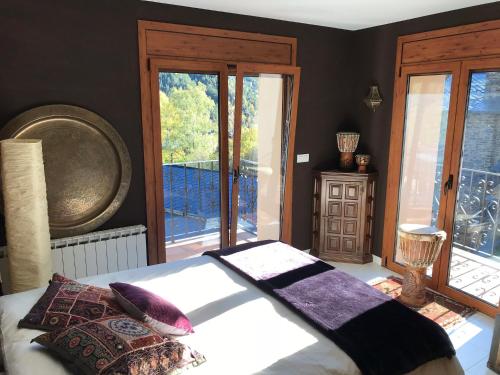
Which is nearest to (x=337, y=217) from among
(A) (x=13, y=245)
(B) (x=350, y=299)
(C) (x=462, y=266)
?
(C) (x=462, y=266)

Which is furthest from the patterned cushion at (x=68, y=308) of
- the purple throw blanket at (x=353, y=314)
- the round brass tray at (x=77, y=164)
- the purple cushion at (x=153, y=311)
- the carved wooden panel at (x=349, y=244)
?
the carved wooden panel at (x=349, y=244)

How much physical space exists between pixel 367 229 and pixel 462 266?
106 centimetres

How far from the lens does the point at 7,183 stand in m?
2.63

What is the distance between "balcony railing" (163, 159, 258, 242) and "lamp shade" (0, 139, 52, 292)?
4.38 ft

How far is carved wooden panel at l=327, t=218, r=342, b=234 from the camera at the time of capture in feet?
14.9

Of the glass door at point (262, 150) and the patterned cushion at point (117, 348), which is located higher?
the glass door at point (262, 150)

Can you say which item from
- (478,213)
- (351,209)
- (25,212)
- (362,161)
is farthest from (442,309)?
(25,212)

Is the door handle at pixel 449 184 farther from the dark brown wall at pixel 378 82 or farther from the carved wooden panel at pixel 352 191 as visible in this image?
the carved wooden panel at pixel 352 191

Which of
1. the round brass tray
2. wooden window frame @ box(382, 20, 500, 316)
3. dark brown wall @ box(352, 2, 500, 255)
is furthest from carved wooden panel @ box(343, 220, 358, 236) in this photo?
the round brass tray

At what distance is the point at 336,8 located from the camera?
3.52 meters

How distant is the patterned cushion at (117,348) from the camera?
1.54 meters

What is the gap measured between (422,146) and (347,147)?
0.82m

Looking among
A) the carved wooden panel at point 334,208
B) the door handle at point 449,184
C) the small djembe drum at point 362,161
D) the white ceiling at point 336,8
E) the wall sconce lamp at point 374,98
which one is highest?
the white ceiling at point 336,8

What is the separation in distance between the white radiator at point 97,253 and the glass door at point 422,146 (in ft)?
8.77
